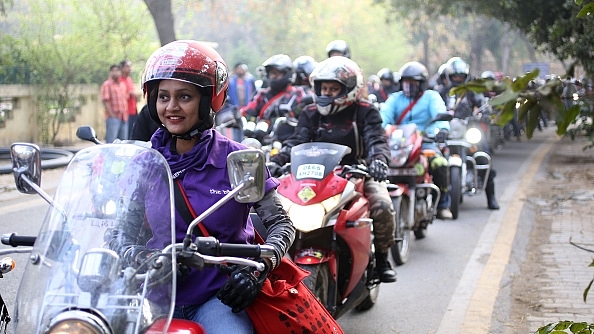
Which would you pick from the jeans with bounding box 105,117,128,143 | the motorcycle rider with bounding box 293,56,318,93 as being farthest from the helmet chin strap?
the jeans with bounding box 105,117,128,143

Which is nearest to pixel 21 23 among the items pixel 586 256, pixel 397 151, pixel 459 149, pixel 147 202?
pixel 459 149

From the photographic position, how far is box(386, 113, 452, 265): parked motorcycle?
934cm

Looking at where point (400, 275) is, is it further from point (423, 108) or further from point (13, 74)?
point (13, 74)

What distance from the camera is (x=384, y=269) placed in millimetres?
6961

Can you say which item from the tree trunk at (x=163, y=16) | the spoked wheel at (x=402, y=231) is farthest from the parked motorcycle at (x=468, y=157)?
the tree trunk at (x=163, y=16)

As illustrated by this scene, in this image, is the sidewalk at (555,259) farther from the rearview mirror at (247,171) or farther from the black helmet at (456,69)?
the rearview mirror at (247,171)

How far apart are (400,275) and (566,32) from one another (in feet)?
24.7

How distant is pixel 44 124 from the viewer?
70.1ft

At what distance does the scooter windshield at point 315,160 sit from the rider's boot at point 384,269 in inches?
41.1

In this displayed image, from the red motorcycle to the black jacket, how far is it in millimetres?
741

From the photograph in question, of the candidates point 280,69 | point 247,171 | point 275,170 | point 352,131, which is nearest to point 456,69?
point 280,69

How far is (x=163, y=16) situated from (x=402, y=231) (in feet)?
40.5

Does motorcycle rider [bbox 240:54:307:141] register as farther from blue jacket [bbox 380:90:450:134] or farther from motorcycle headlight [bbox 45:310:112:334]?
motorcycle headlight [bbox 45:310:112:334]

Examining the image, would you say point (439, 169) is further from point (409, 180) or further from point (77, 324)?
point (77, 324)
